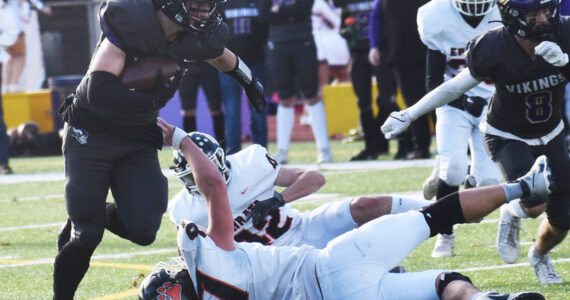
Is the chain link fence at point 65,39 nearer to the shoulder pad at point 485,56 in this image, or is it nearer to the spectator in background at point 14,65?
the spectator in background at point 14,65

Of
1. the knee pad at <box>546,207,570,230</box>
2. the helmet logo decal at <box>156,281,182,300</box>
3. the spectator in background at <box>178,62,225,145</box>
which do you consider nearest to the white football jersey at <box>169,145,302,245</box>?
the helmet logo decal at <box>156,281,182,300</box>

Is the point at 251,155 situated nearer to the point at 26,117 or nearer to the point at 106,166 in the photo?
the point at 106,166

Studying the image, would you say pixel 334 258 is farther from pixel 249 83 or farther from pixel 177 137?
pixel 249 83

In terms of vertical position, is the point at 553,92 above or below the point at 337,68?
above

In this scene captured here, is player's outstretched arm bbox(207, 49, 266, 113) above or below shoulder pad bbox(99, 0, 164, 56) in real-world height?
below

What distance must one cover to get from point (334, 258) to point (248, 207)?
95 centimetres

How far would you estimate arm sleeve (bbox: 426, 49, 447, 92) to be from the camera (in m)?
5.89

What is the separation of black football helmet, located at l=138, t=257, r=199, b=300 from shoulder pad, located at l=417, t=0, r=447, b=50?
2481 millimetres

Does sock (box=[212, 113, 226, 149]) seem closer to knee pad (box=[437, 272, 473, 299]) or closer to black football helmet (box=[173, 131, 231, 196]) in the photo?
black football helmet (box=[173, 131, 231, 196])

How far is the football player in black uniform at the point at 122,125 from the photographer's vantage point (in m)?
4.32

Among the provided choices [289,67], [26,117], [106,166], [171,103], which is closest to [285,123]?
[289,67]

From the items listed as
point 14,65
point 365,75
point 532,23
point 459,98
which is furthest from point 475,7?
point 14,65

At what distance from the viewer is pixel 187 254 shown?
12.9 feet

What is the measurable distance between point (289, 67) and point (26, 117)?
4.58m
